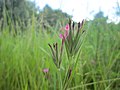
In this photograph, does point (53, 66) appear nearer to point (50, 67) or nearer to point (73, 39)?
point (50, 67)

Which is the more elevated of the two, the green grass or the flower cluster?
the flower cluster

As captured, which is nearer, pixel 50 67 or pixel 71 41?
pixel 71 41

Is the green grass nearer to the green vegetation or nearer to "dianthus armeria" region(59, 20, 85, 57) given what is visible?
the green vegetation

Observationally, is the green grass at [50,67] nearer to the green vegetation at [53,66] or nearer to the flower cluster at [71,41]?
the green vegetation at [53,66]

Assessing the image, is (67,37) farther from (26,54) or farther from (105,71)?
(26,54)

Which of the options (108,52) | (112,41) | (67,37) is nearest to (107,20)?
(112,41)

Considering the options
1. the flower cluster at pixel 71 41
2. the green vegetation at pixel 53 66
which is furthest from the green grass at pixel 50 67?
the flower cluster at pixel 71 41

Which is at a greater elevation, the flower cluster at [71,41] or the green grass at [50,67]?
the flower cluster at [71,41]

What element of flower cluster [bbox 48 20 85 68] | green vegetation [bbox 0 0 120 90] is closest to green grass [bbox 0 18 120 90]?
green vegetation [bbox 0 0 120 90]

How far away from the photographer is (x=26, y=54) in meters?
1.32

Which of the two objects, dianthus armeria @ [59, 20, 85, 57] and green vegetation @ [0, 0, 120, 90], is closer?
dianthus armeria @ [59, 20, 85, 57]

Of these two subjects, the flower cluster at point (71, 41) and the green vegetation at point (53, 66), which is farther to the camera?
the green vegetation at point (53, 66)

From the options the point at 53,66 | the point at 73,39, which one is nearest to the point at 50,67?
the point at 53,66

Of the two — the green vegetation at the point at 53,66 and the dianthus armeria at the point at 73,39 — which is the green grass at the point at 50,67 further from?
the dianthus armeria at the point at 73,39
